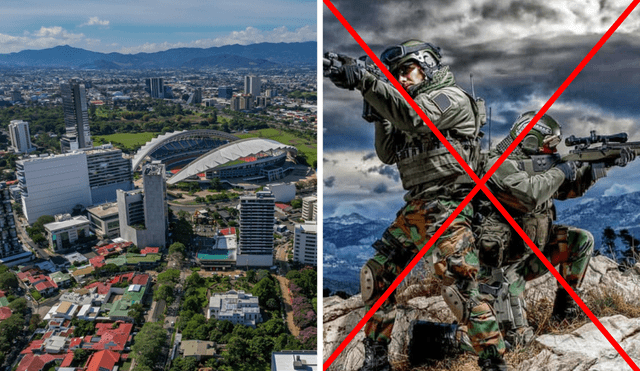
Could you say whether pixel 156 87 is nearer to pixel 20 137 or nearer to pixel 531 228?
pixel 20 137

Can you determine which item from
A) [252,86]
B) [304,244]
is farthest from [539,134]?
[252,86]

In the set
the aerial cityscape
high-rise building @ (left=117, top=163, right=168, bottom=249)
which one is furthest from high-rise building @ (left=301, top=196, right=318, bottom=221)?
high-rise building @ (left=117, top=163, right=168, bottom=249)

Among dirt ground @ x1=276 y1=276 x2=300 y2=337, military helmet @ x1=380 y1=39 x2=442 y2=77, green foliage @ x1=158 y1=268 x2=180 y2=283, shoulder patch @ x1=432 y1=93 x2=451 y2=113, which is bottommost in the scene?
dirt ground @ x1=276 y1=276 x2=300 y2=337

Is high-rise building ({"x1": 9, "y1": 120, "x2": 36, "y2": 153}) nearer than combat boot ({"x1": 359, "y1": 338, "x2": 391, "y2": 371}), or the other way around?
combat boot ({"x1": 359, "y1": 338, "x2": 391, "y2": 371})

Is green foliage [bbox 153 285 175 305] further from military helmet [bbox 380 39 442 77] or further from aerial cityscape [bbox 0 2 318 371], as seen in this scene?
military helmet [bbox 380 39 442 77]

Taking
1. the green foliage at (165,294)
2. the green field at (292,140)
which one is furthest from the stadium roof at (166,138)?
the green foliage at (165,294)

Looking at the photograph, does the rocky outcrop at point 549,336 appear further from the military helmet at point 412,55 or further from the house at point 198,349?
the house at point 198,349
